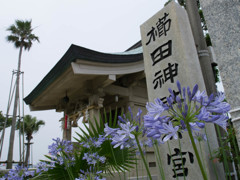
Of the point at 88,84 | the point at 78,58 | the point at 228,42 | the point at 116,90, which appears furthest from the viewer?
the point at 116,90

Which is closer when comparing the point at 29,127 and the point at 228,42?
the point at 228,42

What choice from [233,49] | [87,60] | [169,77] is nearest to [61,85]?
[87,60]

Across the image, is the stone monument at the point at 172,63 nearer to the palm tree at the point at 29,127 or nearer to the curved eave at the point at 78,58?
the curved eave at the point at 78,58

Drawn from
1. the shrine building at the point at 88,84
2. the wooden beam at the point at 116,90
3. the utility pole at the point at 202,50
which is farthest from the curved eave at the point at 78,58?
the utility pole at the point at 202,50

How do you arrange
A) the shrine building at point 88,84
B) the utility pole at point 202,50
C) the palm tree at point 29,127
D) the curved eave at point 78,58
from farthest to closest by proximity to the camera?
the palm tree at point 29,127, the shrine building at point 88,84, the curved eave at point 78,58, the utility pole at point 202,50

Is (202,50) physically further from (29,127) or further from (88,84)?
(29,127)

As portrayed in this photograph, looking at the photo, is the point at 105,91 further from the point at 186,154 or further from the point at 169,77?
the point at 186,154

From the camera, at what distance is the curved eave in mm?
5387

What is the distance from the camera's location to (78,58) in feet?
17.5

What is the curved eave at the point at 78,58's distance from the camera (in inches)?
212

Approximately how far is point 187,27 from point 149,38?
632mm

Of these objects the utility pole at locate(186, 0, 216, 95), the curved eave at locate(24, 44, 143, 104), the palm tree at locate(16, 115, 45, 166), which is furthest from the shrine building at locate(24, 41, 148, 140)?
the palm tree at locate(16, 115, 45, 166)

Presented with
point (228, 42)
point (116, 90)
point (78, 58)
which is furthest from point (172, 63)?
point (116, 90)

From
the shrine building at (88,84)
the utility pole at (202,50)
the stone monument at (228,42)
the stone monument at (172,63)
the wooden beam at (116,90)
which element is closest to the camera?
the stone monument at (228,42)
